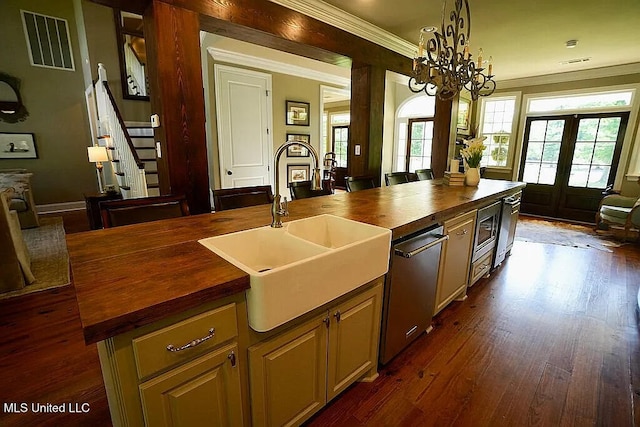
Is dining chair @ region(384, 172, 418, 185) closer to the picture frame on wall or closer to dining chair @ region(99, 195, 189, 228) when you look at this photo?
dining chair @ region(99, 195, 189, 228)

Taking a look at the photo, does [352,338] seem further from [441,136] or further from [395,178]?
[441,136]

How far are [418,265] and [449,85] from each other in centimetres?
179

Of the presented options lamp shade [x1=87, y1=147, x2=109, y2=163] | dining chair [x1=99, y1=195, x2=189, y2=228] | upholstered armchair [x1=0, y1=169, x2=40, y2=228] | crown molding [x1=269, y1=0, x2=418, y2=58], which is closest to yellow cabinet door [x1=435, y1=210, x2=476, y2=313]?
dining chair [x1=99, y1=195, x2=189, y2=228]

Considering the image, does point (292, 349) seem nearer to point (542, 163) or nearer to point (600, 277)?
point (600, 277)

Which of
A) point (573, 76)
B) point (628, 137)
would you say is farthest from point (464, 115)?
point (628, 137)

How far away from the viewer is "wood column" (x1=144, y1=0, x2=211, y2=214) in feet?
6.68

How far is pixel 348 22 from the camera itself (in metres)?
3.18

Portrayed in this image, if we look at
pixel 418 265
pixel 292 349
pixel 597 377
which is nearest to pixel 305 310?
pixel 292 349

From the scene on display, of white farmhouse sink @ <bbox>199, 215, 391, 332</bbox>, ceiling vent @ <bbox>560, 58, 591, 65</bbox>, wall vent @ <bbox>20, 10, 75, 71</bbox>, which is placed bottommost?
white farmhouse sink @ <bbox>199, 215, 391, 332</bbox>

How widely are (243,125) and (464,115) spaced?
176 inches

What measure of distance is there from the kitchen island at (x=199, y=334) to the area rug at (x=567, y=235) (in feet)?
12.9

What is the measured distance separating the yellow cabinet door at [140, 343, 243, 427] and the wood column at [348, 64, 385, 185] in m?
3.03

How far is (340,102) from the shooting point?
8.51 metres

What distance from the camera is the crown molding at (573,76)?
4773mm
